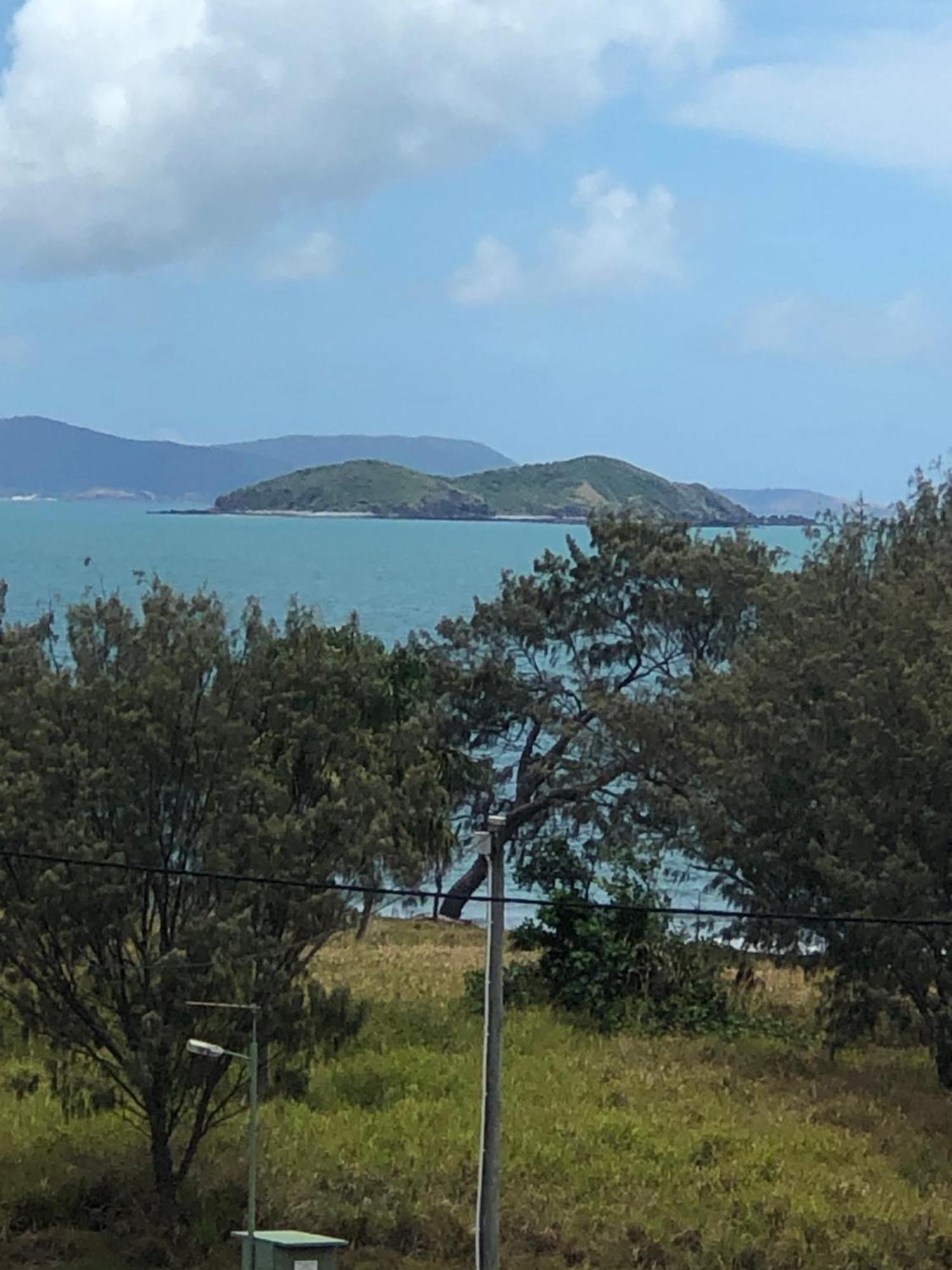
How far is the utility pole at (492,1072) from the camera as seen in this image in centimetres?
1733

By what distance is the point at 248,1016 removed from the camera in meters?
19.5

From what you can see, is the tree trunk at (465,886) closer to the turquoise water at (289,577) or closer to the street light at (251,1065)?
the street light at (251,1065)

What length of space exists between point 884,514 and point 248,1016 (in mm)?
20897

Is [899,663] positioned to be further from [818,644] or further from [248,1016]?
[248,1016]

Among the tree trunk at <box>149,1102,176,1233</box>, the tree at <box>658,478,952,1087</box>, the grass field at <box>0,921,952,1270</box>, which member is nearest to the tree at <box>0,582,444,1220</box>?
the tree trunk at <box>149,1102,176,1233</box>

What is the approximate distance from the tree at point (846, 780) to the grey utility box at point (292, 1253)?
34.0 ft

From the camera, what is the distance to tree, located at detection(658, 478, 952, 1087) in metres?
26.2

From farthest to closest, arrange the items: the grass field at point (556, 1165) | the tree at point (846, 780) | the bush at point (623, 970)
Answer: the bush at point (623, 970)
the tree at point (846, 780)
the grass field at point (556, 1165)

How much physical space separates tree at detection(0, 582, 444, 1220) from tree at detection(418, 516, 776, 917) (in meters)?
22.7

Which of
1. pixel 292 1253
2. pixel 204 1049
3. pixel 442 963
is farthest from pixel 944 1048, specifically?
pixel 204 1049

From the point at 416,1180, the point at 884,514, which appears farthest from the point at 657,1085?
the point at 884,514

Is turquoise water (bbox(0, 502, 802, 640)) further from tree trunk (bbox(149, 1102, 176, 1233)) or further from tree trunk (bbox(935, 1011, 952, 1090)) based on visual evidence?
tree trunk (bbox(149, 1102, 176, 1233))

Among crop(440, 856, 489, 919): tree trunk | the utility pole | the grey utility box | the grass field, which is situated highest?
the utility pole

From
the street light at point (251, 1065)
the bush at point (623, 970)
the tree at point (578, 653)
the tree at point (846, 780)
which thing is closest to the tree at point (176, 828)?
the street light at point (251, 1065)
